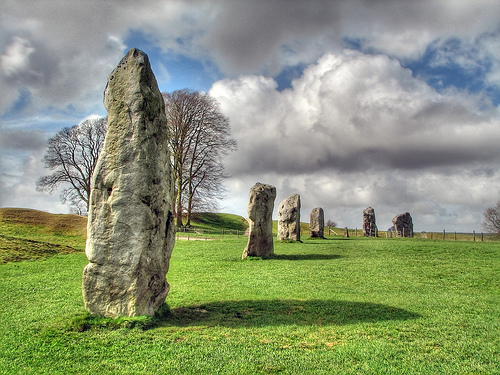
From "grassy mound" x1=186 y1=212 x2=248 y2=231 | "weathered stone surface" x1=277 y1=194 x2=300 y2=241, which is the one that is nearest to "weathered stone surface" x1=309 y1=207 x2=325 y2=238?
"weathered stone surface" x1=277 y1=194 x2=300 y2=241

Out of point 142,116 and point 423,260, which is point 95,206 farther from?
point 423,260

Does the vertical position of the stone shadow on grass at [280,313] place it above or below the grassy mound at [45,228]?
below

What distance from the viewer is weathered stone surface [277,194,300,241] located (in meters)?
25.7

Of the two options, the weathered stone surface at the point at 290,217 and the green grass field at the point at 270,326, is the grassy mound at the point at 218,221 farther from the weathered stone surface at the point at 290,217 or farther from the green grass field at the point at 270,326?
the green grass field at the point at 270,326

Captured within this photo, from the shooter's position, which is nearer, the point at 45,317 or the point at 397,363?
the point at 397,363

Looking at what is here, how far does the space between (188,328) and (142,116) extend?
4.24 meters

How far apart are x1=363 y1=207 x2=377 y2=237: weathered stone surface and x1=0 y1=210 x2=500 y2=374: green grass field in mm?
25177

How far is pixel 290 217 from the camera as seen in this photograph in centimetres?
2573

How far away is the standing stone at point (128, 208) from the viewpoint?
7477 millimetres

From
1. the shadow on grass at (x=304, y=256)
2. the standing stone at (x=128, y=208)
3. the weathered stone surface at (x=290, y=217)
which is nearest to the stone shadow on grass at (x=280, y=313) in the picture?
the standing stone at (x=128, y=208)

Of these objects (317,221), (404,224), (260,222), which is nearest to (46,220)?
(260,222)

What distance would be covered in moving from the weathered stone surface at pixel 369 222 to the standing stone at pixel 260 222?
2337 centimetres

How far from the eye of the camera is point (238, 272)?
1423cm

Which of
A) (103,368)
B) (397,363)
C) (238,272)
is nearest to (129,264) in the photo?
(103,368)
